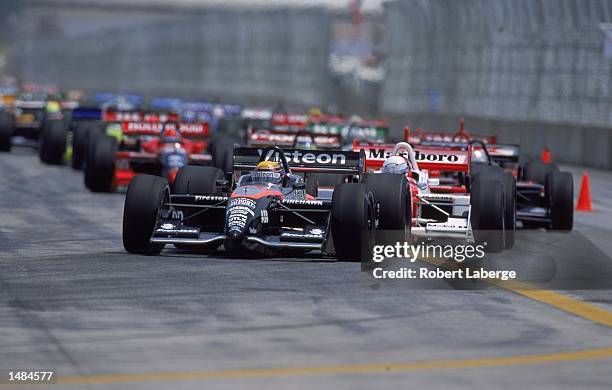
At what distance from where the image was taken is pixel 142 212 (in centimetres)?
1375

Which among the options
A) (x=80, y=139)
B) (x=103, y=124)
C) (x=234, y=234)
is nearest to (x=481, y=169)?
(x=234, y=234)

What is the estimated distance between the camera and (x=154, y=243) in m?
13.8

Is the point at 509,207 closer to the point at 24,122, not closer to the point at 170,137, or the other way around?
the point at 170,137

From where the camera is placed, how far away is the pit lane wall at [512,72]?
102 ft

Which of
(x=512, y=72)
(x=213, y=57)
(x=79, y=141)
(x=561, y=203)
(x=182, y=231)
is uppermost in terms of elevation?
(x=512, y=72)

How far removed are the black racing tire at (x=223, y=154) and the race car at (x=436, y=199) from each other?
4910 millimetres

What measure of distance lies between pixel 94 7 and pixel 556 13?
130555 mm

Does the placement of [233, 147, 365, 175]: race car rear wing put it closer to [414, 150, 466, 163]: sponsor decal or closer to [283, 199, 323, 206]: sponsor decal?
[283, 199, 323, 206]: sponsor decal

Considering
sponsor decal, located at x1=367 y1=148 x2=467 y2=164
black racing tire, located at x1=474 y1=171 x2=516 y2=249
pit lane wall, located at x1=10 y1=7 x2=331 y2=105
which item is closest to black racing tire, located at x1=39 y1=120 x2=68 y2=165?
sponsor decal, located at x1=367 y1=148 x2=467 y2=164

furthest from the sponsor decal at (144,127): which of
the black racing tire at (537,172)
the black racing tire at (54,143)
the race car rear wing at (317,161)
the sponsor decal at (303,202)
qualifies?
the sponsor decal at (303,202)

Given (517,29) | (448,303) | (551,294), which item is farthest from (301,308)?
(517,29)

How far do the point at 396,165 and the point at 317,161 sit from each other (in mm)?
837

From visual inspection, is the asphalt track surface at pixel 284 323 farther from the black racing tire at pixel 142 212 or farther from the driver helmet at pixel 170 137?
the driver helmet at pixel 170 137

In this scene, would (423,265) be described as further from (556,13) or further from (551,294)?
(556,13)
